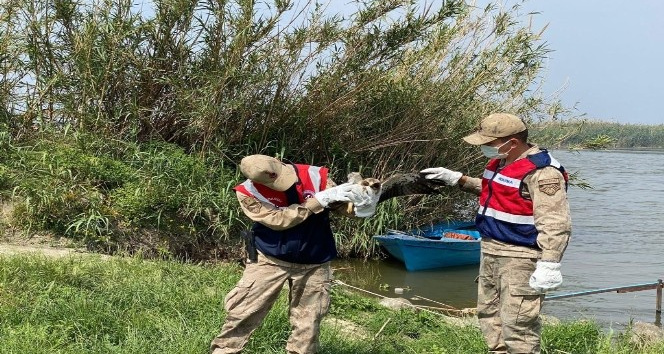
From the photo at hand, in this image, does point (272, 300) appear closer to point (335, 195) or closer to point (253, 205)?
point (253, 205)

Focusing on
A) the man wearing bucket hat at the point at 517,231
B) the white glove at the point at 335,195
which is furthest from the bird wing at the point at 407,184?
the white glove at the point at 335,195

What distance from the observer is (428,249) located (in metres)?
9.70

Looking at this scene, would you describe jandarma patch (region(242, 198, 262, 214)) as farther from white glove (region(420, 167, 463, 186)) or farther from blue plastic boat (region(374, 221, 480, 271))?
blue plastic boat (region(374, 221, 480, 271))

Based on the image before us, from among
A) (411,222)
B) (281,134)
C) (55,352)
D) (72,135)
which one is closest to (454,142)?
(411,222)

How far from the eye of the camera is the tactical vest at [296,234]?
377 centimetres

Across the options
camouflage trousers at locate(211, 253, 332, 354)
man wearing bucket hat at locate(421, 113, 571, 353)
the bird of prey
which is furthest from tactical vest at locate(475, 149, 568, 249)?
camouflage trousers at locate(211, 253, 332, 354)

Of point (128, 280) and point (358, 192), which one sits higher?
point (358, 192)

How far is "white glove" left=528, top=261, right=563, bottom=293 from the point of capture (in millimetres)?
3572

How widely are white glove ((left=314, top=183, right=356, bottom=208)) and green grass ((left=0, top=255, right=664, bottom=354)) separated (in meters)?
1.27

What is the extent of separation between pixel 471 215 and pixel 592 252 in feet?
9.06

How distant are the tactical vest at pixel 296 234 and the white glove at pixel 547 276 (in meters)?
1.17

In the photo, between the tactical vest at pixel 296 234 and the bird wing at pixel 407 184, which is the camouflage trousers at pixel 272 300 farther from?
the bird wing at pixel 407 184

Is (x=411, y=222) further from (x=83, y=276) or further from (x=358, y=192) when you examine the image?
(x=358, y=192)

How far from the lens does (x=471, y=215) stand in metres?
11.7
